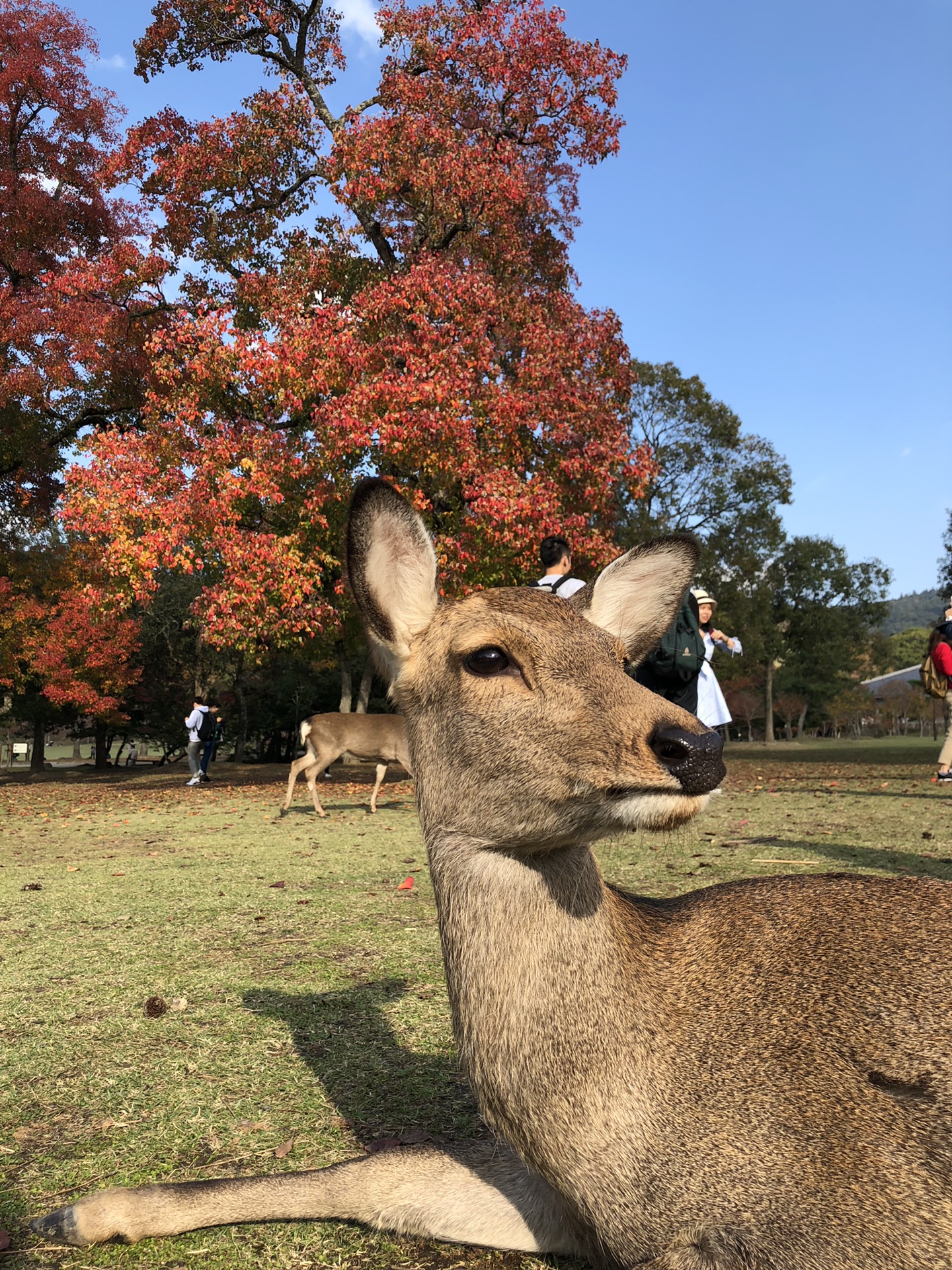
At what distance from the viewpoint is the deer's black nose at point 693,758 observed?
5.48ft

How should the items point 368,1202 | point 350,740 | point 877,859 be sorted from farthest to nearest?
point 350,740, point 877,859, point 368,1202

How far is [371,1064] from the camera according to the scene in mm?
3439

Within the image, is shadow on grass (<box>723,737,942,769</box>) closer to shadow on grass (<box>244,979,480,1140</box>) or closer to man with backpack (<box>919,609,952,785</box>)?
man with backpack (<box>919,609,952,785</box>)

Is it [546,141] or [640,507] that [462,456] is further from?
[640,507]

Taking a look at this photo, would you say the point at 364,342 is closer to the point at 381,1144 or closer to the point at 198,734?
the point at 198,734

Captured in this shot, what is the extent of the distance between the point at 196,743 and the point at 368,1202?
19435mm

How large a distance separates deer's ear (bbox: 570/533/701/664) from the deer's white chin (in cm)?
78

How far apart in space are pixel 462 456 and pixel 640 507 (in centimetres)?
2057

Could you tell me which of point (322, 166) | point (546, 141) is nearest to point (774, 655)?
point (546, 141)

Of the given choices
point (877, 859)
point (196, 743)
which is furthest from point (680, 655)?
point (196, 743)

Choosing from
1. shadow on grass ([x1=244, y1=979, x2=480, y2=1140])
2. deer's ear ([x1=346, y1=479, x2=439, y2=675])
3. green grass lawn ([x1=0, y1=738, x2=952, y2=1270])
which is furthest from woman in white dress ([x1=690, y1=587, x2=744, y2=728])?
deer's ear ([x1=346, y1=479, x2=439, y2=675])

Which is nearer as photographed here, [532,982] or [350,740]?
[532,982]

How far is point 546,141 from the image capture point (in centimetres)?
2002

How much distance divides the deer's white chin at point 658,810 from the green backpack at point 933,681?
11.2 metres
